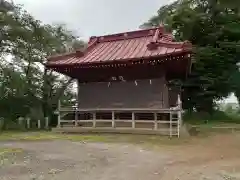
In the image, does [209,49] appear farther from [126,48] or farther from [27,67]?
[27,67]

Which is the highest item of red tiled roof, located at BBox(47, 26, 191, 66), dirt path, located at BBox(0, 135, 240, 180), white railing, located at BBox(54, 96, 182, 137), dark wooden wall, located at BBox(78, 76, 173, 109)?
red tiled roof, located at BBox(47, 26, 191, 66)

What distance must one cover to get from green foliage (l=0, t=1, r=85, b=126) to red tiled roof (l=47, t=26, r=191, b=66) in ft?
15.6

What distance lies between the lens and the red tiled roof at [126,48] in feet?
46.5

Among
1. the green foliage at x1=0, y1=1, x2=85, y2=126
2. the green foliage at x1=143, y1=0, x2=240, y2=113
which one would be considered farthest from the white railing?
the green foliage at x1=143, y1=0, x2=240, y2=113

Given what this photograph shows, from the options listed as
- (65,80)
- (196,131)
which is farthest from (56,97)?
(196,131)

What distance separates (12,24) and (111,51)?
685 cm

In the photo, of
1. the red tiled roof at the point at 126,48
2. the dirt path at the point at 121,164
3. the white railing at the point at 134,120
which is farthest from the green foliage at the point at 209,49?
the dirt path at the point at 121,164

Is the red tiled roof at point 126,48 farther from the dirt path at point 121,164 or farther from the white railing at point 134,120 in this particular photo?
the dirt path at point 121,164

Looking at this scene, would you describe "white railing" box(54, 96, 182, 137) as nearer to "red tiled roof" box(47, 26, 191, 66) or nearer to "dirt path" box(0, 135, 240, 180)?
"red tiled roof" box(47, 26, 191, 66)

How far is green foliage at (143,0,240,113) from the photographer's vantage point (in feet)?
76.6

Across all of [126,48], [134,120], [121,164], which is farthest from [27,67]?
[121,164]

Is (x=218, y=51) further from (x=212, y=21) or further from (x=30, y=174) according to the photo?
(x=30, y=174)

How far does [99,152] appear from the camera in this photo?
362 inches

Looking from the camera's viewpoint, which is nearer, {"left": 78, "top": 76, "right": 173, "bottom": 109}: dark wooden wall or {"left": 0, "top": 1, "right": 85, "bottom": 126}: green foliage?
{"left": 78, "top": 76, "right": 173, "bottom": 109}: dark wooden wall
